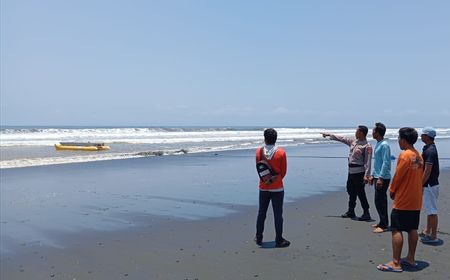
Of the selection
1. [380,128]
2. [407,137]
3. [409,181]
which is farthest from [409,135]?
[380,128]

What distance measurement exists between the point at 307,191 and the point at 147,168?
26.1 feet

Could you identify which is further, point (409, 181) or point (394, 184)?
point (394, 184)

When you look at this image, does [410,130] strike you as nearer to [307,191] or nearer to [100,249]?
[100,249]

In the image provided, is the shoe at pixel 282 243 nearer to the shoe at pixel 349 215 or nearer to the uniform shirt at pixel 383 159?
the uniform shirt at pixel 383 159

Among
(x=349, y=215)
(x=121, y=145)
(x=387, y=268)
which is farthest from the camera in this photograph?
(x=121, y=145)

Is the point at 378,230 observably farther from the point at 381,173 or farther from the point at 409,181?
the point at 409,181

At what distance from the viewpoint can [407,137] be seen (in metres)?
5.43

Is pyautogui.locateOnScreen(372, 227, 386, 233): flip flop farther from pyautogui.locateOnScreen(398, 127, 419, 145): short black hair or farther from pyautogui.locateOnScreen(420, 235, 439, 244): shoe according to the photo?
pyautogui.locateOnScreen(398, 127, 419, 145): short black hair

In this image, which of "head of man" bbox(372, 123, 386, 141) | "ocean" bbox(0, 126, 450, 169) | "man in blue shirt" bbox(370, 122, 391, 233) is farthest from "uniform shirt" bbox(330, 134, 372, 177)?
"ocean" bbox(0, 126, 450, 169)

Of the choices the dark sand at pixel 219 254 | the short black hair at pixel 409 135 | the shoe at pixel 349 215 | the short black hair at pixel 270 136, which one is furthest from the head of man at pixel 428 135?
the shoe at pixel 349 215

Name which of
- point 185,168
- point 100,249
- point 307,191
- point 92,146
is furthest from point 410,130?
point 92,146

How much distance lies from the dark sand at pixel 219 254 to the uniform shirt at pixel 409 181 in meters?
0.81

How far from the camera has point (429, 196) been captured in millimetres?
6477

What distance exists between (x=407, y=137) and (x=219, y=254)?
2.87 m
